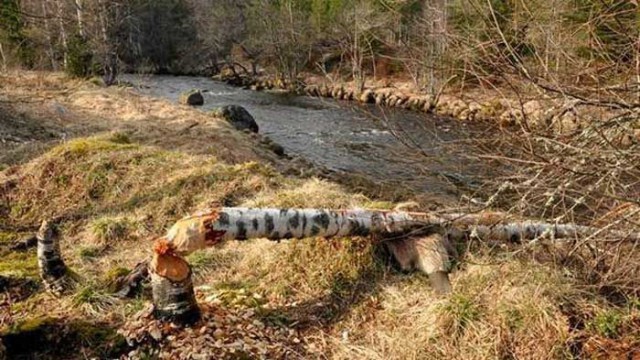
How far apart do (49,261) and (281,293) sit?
73.3 inches

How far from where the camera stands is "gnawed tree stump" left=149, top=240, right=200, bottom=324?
11.1ft

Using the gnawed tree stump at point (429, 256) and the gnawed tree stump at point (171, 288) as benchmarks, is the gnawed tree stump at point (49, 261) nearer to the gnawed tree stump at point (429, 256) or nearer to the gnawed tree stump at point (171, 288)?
the gnawed tree stump at point (171, 288)

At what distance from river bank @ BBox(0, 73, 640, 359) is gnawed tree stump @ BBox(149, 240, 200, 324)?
0.40ft

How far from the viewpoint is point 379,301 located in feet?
13.3

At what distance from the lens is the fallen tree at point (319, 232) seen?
3.43 m

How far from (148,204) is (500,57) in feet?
16.3

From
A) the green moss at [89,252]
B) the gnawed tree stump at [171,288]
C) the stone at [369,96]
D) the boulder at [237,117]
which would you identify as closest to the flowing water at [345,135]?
the boulder at [237,117]

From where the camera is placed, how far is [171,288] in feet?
11.1

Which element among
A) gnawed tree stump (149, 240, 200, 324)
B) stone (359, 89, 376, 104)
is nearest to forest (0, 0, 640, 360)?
gnawed tree stump (149, 240, 200, 324)

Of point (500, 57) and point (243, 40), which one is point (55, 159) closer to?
point (500, 57)

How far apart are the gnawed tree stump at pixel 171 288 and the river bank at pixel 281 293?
12 cm

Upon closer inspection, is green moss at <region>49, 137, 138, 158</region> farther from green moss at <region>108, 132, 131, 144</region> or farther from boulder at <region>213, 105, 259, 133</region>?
boulder at <region>213, 105, 259, 133</region>

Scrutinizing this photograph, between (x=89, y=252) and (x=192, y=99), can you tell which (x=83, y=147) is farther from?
(x=192, y=99)

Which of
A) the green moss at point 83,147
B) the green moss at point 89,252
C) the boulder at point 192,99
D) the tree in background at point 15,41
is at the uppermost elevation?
the tree in background at point 15,41
